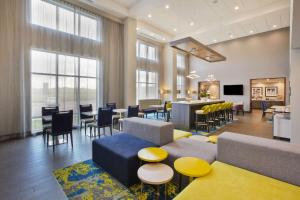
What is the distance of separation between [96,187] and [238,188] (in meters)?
1.94

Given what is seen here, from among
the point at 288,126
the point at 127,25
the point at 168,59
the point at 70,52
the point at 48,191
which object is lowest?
the point at 48,191

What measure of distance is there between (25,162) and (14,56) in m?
3.58

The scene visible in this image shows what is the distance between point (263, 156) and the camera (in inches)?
68.4

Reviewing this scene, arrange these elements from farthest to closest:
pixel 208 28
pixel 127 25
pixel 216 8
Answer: pixel 208 28
pixel 127 25
pixel 216 8

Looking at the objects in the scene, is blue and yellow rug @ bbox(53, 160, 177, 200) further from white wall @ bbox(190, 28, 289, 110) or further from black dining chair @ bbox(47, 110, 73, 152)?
white wall @ bbox(190, 28, 289, 110)

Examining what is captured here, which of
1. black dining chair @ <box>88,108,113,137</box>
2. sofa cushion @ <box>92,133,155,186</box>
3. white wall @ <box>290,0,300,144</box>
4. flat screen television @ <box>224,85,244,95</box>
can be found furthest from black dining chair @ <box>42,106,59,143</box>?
Result: flat screen television @ <box>224,85,244,95</box>

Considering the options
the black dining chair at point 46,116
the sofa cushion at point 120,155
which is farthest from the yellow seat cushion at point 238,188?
the black dining chair at point 46,116

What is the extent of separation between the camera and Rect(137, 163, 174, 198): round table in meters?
1.69

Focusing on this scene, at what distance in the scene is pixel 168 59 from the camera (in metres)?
11.2

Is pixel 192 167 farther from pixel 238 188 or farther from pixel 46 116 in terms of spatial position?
pixel 46 116

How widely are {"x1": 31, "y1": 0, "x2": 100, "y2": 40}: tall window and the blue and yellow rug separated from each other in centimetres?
539

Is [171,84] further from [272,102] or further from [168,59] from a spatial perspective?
[272,102]

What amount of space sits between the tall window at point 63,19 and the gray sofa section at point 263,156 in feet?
22.1

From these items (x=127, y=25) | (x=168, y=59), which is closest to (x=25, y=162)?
(x=127, y=25)
